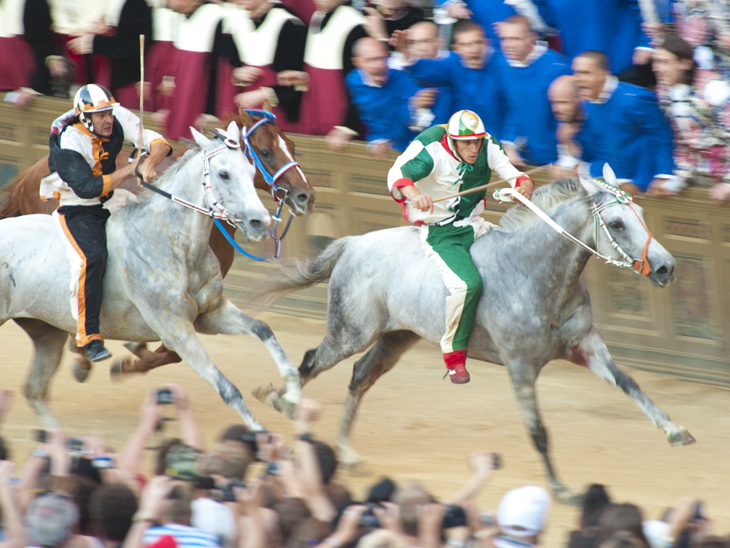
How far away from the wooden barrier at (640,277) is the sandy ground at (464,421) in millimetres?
281

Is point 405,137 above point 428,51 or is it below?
below

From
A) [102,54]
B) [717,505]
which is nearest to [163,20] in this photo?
[102,54]

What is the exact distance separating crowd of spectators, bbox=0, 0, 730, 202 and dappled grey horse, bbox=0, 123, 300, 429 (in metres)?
2.89

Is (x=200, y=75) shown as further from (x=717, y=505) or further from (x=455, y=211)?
(x=717, y=505)

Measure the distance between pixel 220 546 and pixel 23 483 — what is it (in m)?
1.06

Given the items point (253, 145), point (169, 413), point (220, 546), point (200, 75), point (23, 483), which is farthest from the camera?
point (200, 75)

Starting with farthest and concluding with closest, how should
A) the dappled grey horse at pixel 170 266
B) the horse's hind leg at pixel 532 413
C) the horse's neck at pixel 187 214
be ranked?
the horse's neck at pixel 187 214, the dappled grey horse at pixel 170 266, the horse's hind leg at pixel 532 413

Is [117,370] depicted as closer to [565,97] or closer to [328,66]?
[328,66]

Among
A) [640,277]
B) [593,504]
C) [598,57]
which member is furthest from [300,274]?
[593,504]

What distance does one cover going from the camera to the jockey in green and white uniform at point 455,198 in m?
7.69

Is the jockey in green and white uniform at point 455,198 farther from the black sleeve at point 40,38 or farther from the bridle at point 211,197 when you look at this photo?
the black sleeve at point 40,38

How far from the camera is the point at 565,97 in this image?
32.2 ft

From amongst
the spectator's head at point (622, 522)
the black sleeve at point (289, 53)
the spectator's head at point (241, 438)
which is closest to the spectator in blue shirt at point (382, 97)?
the black sleeve at point (289, 53)

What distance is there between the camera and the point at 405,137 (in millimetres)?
11203
